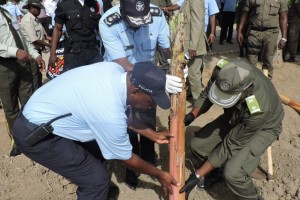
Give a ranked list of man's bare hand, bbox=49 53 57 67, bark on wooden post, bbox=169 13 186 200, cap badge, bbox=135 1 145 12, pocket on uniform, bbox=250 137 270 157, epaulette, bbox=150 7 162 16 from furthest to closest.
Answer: man's bare hand, bbox=49 53 57 67 → epaulette, bbox=150 7 162 16 → pocket on uniform, bbox=250 137 270 157 → cap badge, bbox=135 1 145 12 → bark on wooden post, bbox=169 13 186 200

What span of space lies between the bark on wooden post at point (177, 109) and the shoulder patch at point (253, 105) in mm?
580

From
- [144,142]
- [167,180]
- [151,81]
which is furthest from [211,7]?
[151,81]

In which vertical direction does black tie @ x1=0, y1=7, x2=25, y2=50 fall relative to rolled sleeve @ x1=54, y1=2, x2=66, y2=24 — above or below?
below

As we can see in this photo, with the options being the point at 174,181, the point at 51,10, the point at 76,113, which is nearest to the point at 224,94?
the point at 174,181

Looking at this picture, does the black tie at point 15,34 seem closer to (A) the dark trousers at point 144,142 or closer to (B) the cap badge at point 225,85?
(A) the dark trousers at point 144,142

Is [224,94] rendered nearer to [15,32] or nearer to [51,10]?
[15,32]

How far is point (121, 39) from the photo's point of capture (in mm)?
3121

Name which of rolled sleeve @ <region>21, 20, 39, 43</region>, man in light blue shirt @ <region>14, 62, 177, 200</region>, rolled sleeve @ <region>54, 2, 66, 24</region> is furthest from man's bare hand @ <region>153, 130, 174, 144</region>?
rolled sleeve @ <region>21, 20, 39, 43</region>

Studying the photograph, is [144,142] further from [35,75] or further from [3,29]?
[35,75]

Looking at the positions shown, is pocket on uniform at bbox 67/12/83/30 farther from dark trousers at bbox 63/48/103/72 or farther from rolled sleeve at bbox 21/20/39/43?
rolled sleeve at bbox 21/20/39/43

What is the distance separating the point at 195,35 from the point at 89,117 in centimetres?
289

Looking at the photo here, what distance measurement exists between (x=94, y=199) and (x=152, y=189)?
3.57 feet

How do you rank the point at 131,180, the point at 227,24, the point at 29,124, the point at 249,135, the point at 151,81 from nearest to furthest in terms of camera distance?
the point at 151,81 → the point at 29,124 → the point at 249,135 → the point at 131,180 → the point at 227,24

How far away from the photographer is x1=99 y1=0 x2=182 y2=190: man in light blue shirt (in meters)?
2.85
